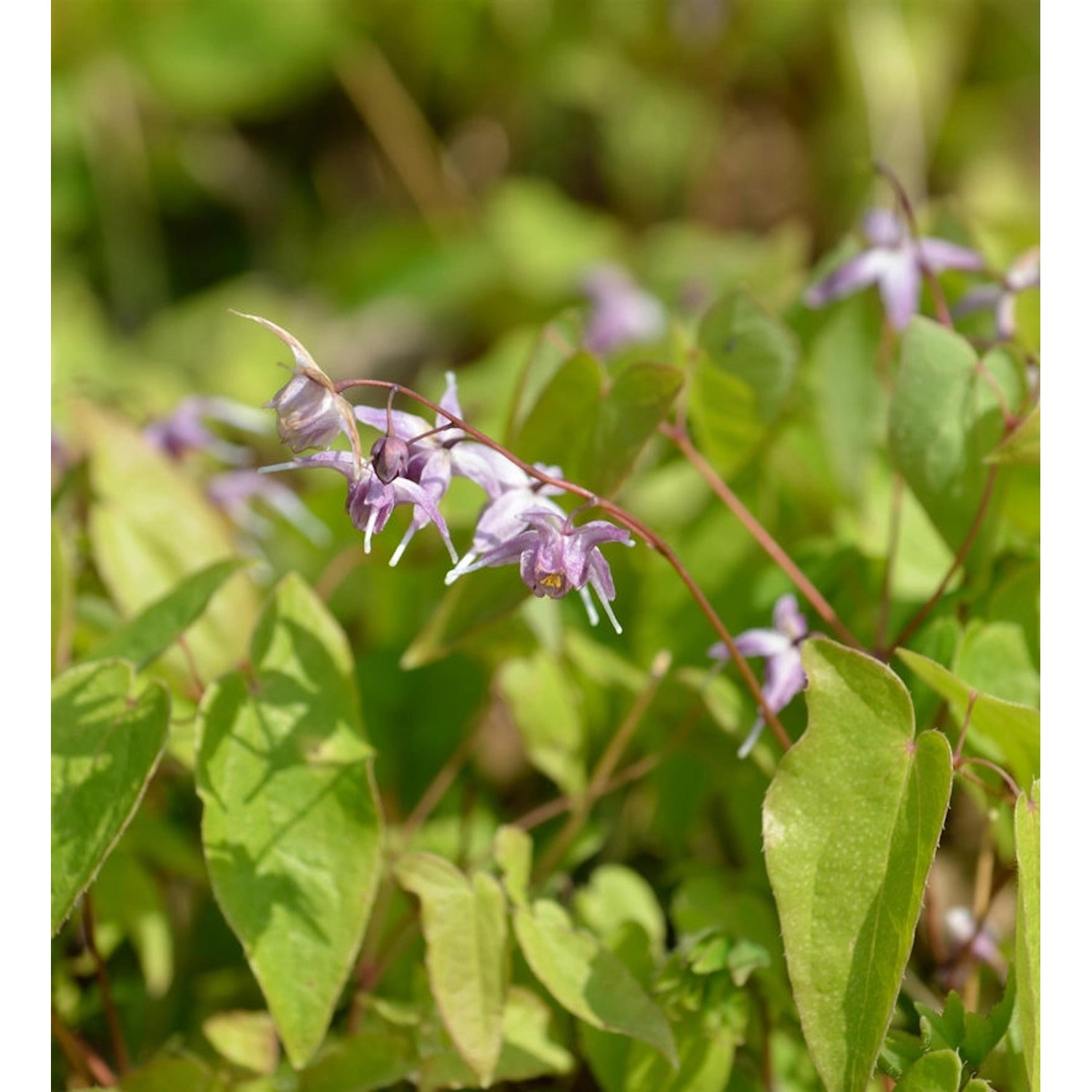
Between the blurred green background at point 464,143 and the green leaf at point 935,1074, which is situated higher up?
the blurred green background at point 464,143

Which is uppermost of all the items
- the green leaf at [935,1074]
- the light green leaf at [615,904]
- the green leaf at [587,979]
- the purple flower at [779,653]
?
the purple flower at [779,653]

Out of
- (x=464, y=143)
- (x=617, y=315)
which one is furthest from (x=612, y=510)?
(x=464, y=143)

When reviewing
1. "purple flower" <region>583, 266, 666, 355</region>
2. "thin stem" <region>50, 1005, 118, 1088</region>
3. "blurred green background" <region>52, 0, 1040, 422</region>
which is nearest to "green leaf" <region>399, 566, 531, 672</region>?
"thin stem" <region>50, 1005, 118, 1088</region>

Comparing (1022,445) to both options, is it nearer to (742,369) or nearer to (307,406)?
(742,369)

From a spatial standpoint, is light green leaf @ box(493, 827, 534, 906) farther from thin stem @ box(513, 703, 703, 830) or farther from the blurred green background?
the blurred green background

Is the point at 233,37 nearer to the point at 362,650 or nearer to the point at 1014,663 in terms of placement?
the point at 362,650

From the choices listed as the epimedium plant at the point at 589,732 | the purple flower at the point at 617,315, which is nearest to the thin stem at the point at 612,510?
the epimedium plant at the point at 589,732

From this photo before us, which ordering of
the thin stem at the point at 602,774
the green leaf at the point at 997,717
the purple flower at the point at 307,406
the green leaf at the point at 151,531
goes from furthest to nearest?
the green leaf at the point at 151,531, the thin stem at the point at 602,774, the green leaf at the point at 997,717, the purple flower at the point at 307,406

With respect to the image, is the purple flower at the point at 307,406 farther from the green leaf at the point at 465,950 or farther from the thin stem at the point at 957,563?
the thin stem at the point at 957,563

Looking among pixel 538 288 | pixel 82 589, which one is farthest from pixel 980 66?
pixel 82 589
